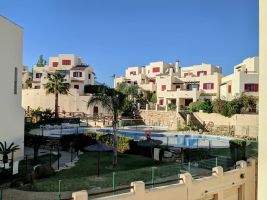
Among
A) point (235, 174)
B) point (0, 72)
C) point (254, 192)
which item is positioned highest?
point (0, 72)

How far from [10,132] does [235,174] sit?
42.7 ft

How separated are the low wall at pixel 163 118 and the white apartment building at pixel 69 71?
16.0 metres

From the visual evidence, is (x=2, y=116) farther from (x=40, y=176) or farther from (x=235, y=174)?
(x=235, y=174)

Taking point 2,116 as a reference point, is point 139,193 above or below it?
below

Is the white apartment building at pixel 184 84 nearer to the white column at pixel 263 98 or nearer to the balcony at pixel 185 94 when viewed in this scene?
the balcony at pixel 185 94

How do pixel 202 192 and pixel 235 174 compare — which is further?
pixel 235 174

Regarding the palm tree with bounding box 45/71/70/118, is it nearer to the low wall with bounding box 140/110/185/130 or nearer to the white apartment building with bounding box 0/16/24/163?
the low wall with bounding box 140/110/185/130

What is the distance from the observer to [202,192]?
12.3 metres

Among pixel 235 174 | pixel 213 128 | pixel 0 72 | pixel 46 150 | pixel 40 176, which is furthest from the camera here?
pixel 213 128

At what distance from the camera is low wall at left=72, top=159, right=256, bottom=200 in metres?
10.2

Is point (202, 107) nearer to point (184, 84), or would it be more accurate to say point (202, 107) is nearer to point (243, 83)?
point (243, 83)

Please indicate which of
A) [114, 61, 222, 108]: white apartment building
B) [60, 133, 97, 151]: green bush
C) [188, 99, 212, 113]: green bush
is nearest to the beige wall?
[114, 61, 222, 108]: white apartment building

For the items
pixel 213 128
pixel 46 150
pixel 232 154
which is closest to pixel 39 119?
pixel 46 150

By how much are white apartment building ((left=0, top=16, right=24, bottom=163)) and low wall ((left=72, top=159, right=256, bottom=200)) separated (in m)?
10.5
